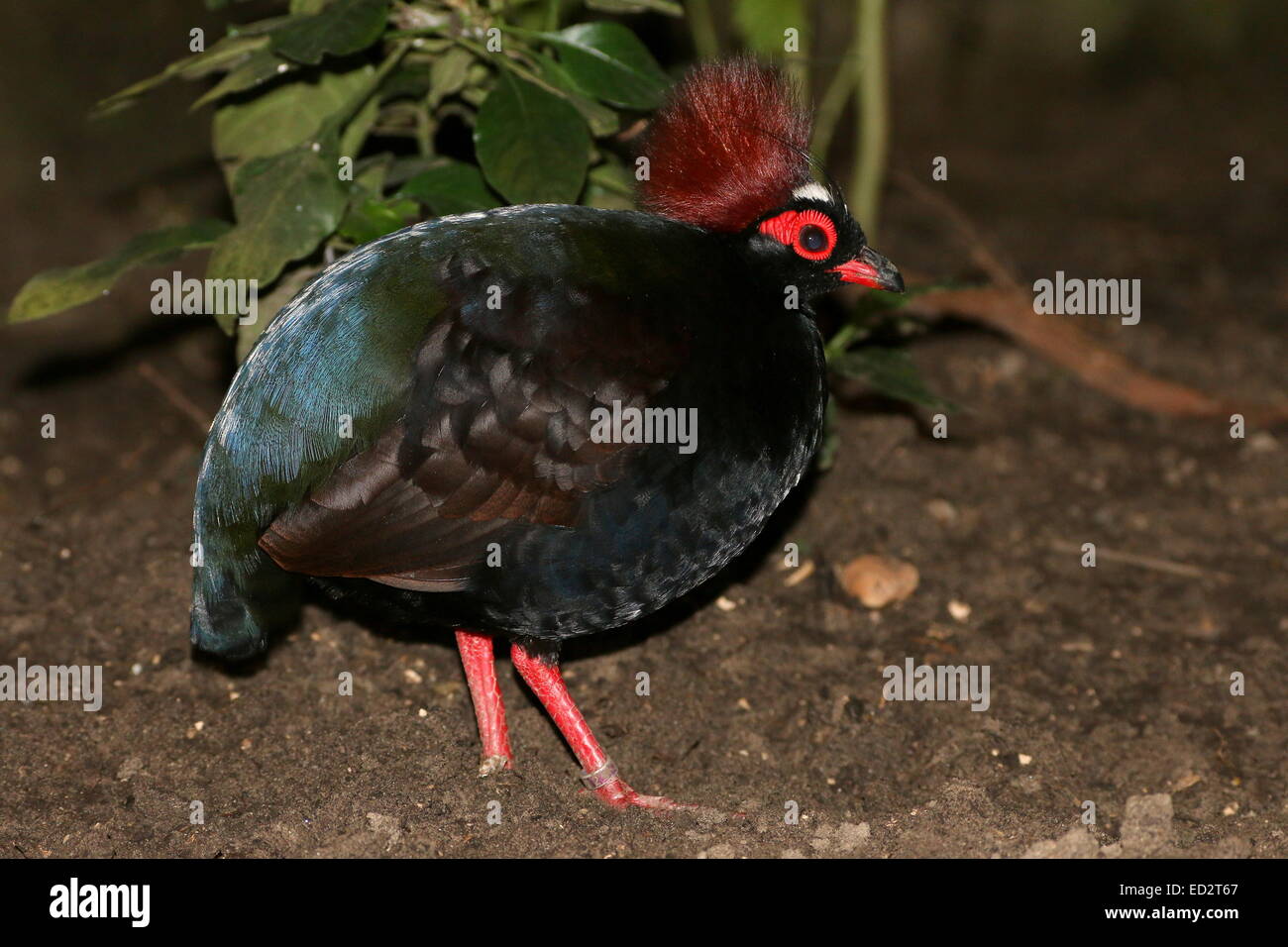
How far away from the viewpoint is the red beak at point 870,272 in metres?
3.79

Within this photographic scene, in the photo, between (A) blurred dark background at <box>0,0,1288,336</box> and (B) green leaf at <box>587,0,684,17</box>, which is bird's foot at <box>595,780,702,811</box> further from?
(A) blurred dark background at <box>0,0,1288,336</box>

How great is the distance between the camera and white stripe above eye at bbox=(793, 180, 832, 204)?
12.0 feet

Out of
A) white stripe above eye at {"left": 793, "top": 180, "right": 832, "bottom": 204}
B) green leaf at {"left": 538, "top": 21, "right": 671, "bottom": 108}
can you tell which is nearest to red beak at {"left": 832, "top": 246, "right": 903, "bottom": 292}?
white stripe above eye at {"left": 793, "top": 180, "right": 832, "bottom": 204}

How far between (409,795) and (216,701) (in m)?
0.78

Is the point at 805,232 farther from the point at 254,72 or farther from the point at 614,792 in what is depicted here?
the point at 254,72

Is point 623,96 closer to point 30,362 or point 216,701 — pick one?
point 216,701

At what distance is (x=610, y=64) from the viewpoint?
415 centimetres

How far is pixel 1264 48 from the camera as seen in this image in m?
10.6

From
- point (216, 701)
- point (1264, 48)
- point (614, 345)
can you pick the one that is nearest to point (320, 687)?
point (216, 701)

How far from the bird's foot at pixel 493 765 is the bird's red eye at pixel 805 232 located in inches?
63.8

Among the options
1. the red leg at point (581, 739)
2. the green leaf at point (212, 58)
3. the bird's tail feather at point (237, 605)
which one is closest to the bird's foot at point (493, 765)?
the red leg at point (581, 739)

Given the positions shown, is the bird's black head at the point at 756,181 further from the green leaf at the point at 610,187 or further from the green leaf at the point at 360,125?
the green leaf at the point at 360,125

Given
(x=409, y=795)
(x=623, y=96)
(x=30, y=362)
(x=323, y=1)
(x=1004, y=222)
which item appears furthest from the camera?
(x=1004, y=222)

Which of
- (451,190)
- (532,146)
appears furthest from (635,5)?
(451,190)
